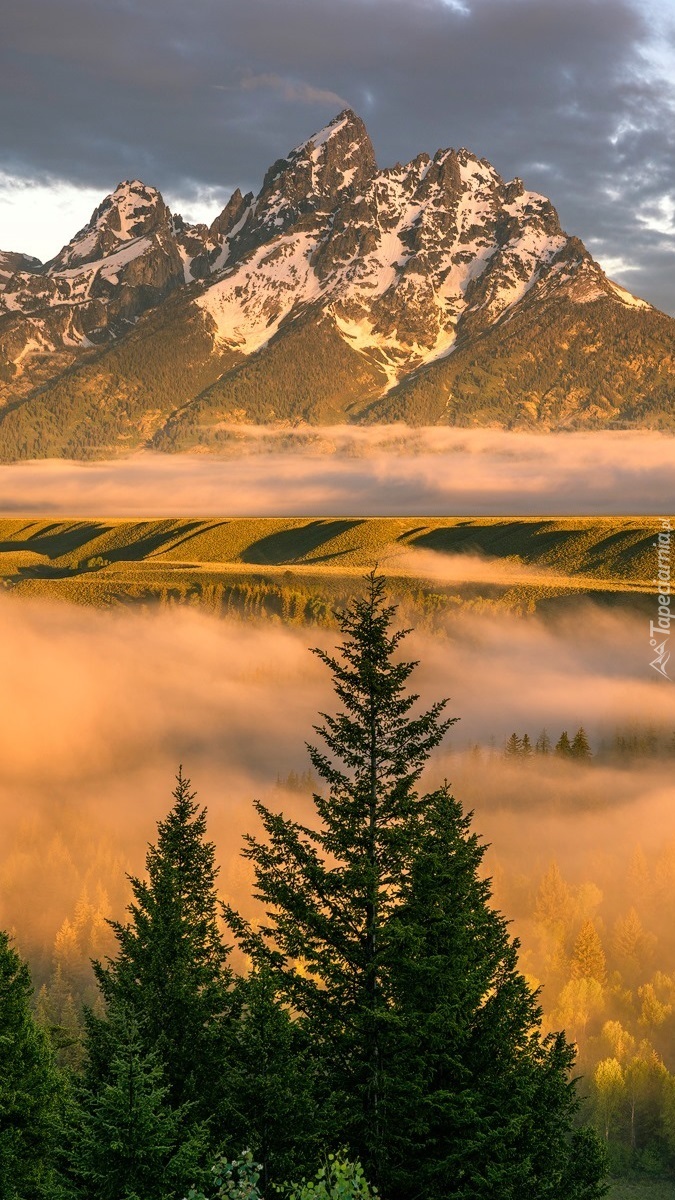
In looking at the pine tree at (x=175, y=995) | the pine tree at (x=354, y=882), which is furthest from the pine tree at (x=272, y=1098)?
the pine tree at (x=354, y=882)

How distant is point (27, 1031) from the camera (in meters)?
40.5

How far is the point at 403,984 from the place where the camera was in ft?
111

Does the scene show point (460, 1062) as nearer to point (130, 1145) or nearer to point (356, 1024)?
point (356, 1024)

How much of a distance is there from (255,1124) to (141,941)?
30.0 ft

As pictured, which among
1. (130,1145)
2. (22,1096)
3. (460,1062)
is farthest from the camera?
(22,1096)

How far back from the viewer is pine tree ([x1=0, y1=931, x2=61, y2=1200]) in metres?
37.9

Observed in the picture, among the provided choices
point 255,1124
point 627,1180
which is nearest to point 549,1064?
point 255,1124

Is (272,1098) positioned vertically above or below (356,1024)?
above

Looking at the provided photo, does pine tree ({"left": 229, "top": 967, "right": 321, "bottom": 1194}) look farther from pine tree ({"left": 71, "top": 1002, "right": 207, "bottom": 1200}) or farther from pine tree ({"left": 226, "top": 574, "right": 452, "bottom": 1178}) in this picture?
pine tree ({"left": 226, "top": 574, "right": 452, "bottom": 1178})

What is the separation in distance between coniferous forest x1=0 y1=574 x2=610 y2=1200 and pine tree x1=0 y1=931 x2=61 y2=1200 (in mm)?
101

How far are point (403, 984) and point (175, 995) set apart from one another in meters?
6.94

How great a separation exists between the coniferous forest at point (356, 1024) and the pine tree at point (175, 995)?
0.07 metres

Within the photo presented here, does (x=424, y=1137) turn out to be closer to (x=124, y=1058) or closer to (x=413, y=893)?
(x=413, y=893)

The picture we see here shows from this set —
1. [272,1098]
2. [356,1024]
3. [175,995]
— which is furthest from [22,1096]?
[272,1098]
